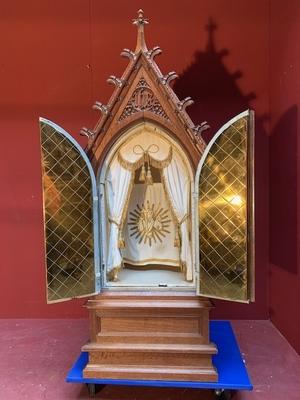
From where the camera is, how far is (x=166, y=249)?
2477 millimetres

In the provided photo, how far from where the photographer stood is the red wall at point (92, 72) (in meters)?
2.96

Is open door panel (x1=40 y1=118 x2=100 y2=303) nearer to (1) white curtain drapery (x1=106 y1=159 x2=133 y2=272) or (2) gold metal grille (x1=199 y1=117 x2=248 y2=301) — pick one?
(1) white curtain drapery (x1=106 y1=159 x2=133 y2=272)

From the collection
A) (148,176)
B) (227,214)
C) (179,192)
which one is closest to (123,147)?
(148,176)

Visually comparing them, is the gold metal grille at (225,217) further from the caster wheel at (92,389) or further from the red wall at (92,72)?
the red wall at (92,72)

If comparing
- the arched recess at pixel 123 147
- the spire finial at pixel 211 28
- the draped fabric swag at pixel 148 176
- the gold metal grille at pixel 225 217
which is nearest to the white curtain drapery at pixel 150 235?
the draped fabric swag at pixel 148 176

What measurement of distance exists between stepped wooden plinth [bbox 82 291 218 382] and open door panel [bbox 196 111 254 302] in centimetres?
21

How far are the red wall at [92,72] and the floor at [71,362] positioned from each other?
0.42m

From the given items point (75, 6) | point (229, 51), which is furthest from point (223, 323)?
point (75, 6)

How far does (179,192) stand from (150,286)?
62 centimetres

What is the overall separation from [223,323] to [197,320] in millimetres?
855

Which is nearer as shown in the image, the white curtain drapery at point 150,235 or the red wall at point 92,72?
the white curtain drapery at point 150,235

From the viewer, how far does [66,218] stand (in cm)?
204

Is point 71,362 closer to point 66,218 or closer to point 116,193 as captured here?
point 66,218

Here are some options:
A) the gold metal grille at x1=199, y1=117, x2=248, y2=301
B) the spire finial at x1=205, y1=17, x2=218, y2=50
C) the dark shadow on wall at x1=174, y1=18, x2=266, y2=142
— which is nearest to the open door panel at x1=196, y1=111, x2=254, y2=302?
the gold metal grille at x1=199, y1=117, x2=248, y2=301
